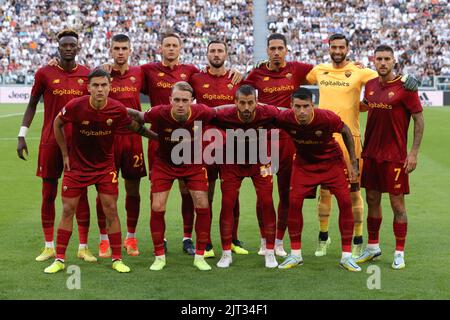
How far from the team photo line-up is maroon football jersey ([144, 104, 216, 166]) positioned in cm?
1

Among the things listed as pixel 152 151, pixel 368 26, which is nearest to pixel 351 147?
pixel 152 151

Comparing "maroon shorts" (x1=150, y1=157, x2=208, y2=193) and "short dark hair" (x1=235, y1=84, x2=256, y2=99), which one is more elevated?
"short dark hair" (x1=235, y1=84, x2=256, y2=99)

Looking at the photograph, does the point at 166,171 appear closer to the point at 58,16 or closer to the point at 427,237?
the point at 427,237

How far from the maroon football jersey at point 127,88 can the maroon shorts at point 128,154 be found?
11 cm

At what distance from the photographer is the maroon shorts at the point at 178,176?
27.2 ft

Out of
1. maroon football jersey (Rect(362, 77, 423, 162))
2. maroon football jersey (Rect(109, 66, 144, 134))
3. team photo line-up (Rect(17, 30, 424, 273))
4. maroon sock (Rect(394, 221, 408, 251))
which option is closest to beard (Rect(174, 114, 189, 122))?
team photo line-up (Rect(17, 30, 424, 273))

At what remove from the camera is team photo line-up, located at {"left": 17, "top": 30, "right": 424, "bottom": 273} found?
8.11 metres

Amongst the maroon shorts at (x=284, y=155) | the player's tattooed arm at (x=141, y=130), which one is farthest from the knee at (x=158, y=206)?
the maroon shorts at (x=284, y=155)

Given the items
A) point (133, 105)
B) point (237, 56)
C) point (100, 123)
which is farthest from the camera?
point (237, 56)

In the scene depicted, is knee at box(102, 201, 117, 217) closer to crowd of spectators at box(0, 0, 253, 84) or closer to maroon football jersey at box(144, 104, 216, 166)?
maroon football jersey at box(144, 104, 216, 166)

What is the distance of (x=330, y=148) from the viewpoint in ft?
27.2

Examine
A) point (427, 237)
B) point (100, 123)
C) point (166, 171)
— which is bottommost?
point (427, 237)

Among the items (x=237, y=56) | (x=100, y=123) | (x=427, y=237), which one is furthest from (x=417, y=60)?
(x=100, y=123)

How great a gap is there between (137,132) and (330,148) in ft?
A: 6.45
